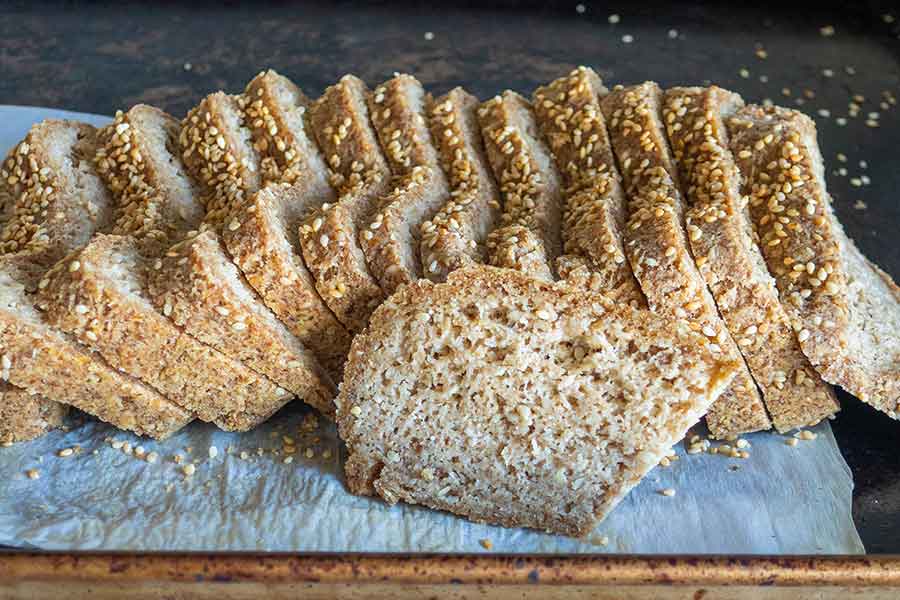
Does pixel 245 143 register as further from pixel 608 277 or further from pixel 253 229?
pixel 608 277

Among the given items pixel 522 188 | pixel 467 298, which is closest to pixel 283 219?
pixel 467 298

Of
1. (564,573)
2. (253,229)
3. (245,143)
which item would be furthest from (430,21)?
(564,573)

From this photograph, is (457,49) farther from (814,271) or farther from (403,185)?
(814,271)

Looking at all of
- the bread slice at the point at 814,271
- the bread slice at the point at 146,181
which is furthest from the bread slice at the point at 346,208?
the bread slice at the point at 814,271

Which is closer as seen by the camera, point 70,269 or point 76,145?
point 70,269

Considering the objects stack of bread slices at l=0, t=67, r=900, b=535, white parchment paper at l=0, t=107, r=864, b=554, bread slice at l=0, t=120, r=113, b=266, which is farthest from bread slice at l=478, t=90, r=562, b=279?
bread slice at l=0, t=120, r=113, b=266

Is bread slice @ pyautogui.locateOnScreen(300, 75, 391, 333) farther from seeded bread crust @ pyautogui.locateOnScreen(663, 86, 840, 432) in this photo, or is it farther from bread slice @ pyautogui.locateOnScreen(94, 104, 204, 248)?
seeded bread crust @ pyautogui.locateOnScreen(663, 86, 840, 432)
